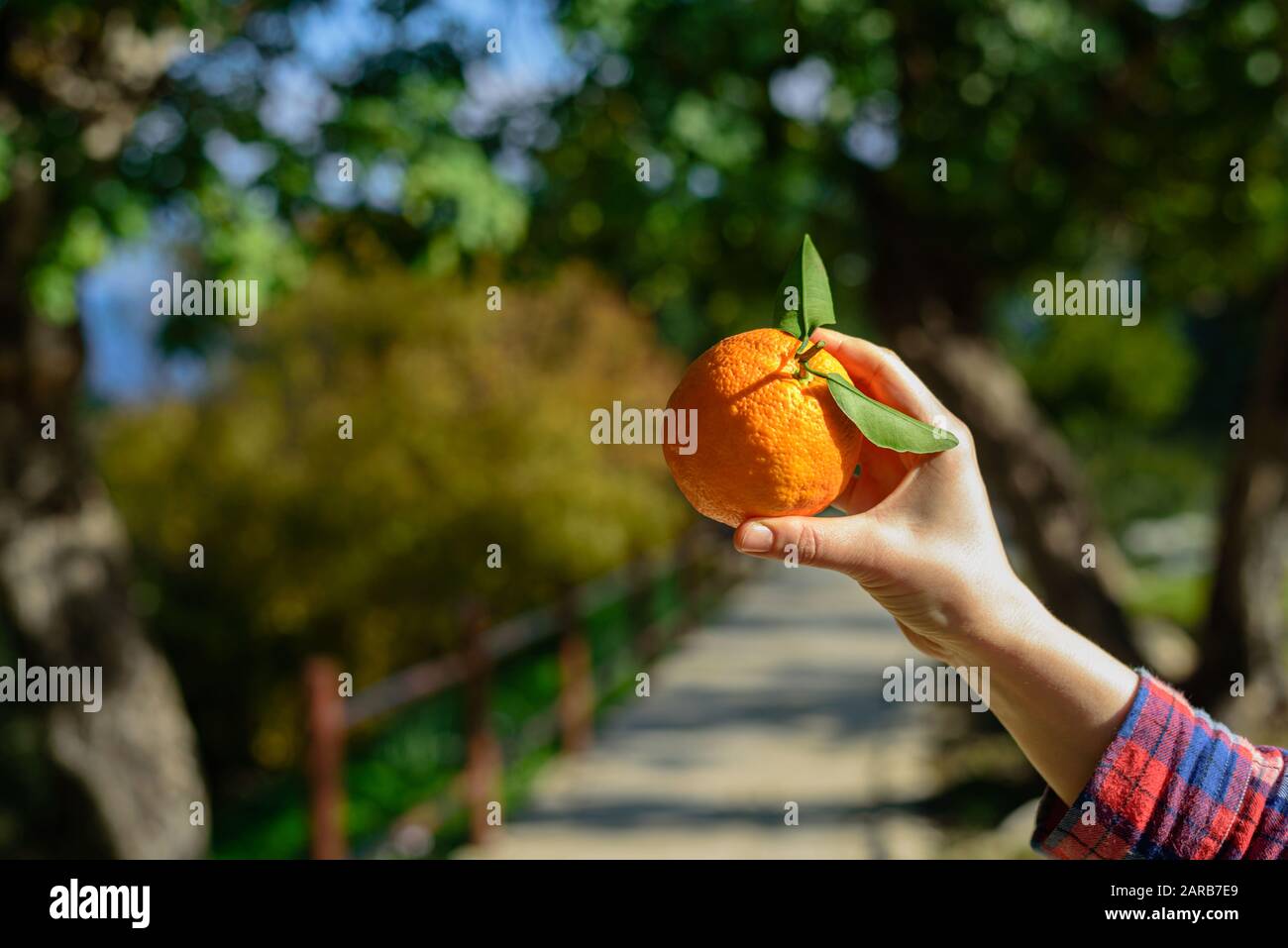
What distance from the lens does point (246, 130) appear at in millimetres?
4980

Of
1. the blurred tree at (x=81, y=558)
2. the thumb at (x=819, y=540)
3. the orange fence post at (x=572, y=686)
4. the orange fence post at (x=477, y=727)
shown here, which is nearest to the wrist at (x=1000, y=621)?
the thumb at (x=819, y=540)

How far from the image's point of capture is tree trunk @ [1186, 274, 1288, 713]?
23.7ft

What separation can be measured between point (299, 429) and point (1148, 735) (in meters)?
9.78

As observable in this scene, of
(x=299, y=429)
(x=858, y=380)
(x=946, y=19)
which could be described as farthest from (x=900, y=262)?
(x=858, y=380)

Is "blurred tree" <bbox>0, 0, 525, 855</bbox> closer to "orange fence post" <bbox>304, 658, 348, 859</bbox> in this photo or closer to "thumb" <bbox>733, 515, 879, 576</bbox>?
"orange fence post" <bbox>304, 658, 348, 859</bbox>

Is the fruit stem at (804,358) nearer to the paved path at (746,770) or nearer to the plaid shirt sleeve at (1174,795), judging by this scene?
the plaid shirt sleeve at (1174,795)

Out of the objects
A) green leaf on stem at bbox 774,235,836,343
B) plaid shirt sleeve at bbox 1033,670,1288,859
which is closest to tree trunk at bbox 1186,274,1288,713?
plaid shirt sleeve at bbox 1033,670,1288,859

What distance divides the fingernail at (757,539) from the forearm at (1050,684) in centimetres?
32

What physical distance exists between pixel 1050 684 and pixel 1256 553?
6537 millimetres

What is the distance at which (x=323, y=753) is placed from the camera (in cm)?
548

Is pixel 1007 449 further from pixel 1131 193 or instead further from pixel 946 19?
pixel 946 19

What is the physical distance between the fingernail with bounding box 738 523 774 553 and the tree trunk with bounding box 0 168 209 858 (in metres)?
5.47

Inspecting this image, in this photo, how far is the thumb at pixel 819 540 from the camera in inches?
63.0

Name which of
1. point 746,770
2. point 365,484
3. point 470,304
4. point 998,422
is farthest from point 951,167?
point 470,304
